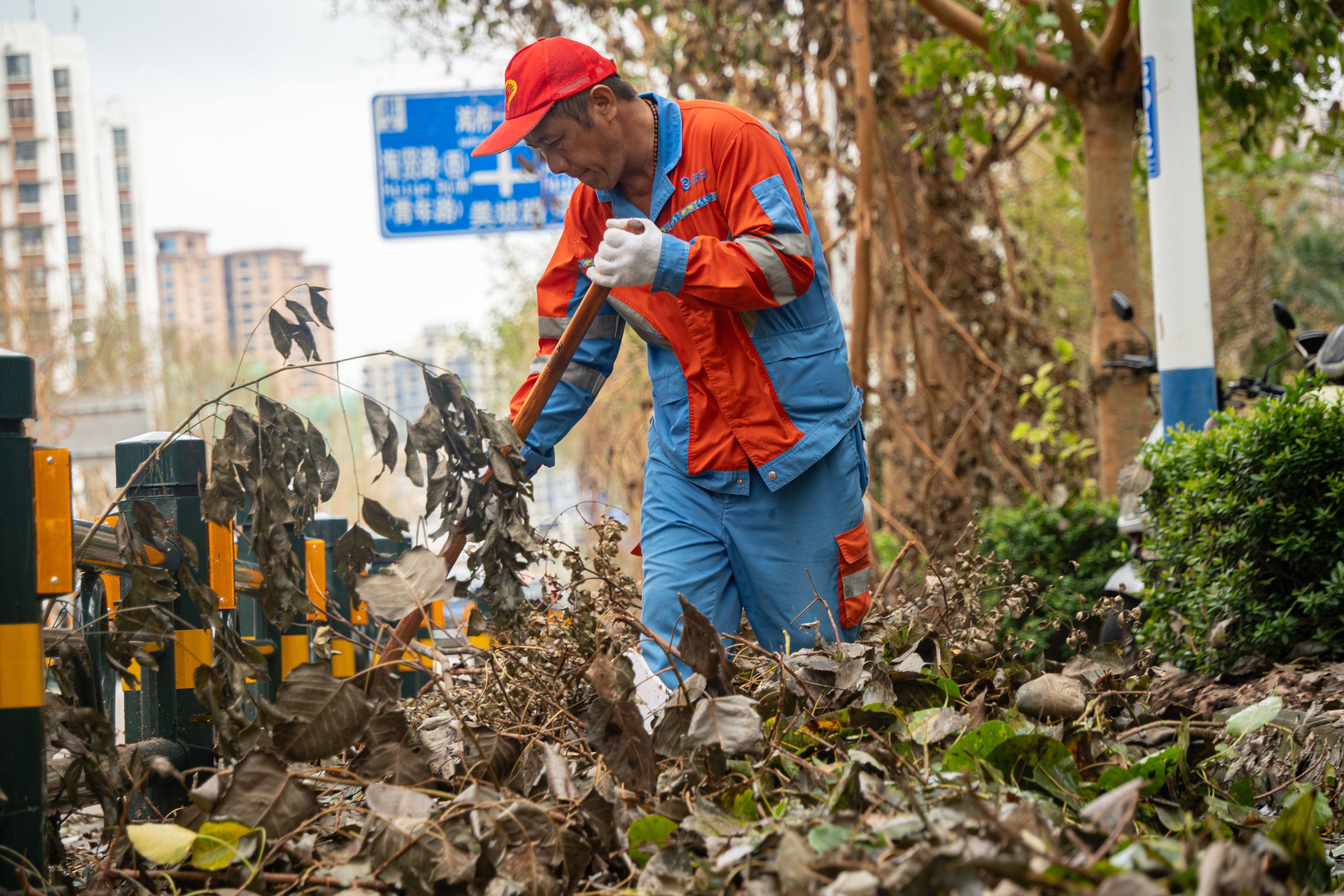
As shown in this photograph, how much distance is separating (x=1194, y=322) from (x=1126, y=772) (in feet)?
10.4

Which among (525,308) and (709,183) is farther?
(525,308)

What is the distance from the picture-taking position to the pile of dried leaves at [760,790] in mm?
1281

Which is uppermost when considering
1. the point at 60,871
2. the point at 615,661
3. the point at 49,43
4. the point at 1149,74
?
the point at 49,43

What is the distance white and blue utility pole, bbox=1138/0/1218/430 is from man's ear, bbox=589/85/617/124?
2.59 metres

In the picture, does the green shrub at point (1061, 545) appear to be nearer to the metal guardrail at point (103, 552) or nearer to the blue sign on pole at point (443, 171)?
the metal guardrail at point (103, 552)

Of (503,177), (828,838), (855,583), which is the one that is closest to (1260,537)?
(855,583)

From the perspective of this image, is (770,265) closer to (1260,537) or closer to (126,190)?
(1260,537)

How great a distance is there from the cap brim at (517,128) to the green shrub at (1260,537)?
219 centimetres

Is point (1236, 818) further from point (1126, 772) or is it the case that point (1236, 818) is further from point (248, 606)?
point (248, 606)

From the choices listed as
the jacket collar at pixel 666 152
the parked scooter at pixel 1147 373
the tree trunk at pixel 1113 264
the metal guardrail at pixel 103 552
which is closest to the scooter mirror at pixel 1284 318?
the parked scooter at pixel 1147 373

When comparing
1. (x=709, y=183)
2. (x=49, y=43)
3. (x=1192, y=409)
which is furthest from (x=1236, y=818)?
(x=49, y=43)

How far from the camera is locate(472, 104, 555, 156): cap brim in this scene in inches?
104

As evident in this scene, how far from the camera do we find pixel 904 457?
7.16 metres

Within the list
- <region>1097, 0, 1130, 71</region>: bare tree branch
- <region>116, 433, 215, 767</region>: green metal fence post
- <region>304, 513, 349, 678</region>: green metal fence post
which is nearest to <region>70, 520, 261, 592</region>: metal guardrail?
<region>116, 433, 215, 767</region>: green metal fence post
